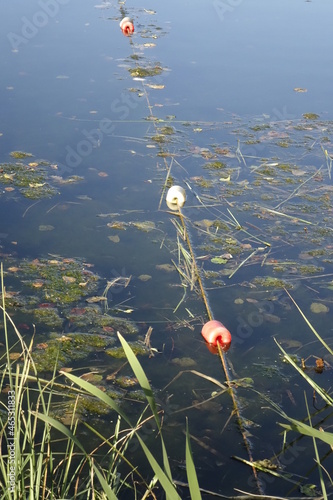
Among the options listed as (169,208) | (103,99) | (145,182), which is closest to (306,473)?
(169,208)

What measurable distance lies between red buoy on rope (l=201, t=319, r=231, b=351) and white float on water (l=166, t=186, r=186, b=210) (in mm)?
1530

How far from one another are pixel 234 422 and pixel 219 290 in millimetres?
1151

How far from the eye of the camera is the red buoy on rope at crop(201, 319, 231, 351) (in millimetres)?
3664

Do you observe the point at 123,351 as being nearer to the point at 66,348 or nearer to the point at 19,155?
the point at 66,348

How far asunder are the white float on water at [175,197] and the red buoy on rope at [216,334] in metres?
1.53

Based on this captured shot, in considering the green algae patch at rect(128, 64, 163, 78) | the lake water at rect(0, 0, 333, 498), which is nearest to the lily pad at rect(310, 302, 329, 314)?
the lake water at rect(0, 0, 333, 498)

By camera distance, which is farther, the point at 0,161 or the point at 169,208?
the point at 0,161

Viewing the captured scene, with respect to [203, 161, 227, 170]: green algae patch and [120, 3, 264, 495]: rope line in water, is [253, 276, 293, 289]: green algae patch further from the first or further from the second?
[203, 161, 227, 170]: green algae patch

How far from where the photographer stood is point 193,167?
581 centimetres

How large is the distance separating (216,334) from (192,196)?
1877 millimetres

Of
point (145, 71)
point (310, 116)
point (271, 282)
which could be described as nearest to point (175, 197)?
point (271, 282)

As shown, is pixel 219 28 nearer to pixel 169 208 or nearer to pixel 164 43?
pixel 164 43

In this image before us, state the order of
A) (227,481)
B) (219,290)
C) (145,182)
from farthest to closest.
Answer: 1. (145,182)
2. (219,290)
3. (227,481)

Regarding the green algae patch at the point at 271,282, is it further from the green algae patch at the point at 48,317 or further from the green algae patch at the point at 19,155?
the green algae patch at the point at 19,155
